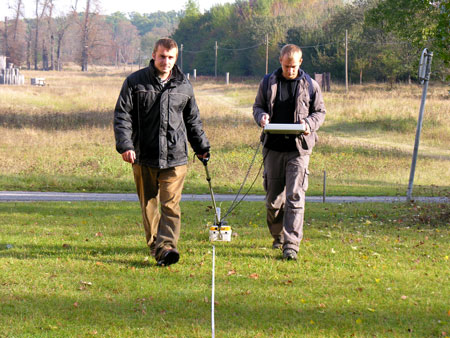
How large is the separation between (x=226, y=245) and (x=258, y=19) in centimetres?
8099

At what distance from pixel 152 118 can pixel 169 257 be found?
4.70 ft

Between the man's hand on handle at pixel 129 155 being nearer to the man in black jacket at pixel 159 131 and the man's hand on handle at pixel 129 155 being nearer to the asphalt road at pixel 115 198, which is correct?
the man in black jacket at pixel 159 131

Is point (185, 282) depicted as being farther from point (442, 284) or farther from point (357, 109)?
point (357, 109)

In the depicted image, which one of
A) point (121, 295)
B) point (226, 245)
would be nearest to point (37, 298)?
point (121, 295)

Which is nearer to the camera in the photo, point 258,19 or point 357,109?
point 357,109

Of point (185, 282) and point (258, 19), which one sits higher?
point (258, 19)

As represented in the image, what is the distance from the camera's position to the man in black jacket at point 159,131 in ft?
22.5

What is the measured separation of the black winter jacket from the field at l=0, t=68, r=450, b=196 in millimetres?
3846

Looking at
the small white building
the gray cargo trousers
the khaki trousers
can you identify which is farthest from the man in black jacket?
the small white building

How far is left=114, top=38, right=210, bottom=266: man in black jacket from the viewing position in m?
6.85

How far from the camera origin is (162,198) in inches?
281

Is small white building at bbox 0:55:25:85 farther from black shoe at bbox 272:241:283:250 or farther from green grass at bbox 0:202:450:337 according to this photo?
black shoe at bbox 272:241:283:250

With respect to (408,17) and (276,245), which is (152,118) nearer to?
(276,245)

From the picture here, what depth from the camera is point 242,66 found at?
285ft
